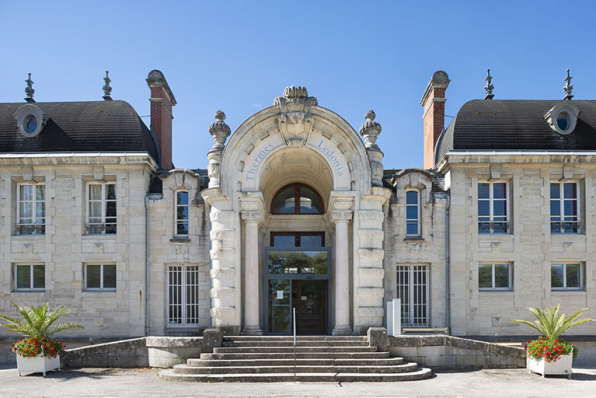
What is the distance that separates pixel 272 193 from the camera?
2230 cm

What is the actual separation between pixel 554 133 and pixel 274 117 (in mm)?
10587

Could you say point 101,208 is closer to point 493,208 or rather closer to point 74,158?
point 74,158

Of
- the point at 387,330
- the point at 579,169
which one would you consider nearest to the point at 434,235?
the point at 387,330

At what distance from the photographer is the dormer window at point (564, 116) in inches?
805

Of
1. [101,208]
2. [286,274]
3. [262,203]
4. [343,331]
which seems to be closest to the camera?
[343,331]

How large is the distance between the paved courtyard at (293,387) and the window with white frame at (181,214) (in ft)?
20.2

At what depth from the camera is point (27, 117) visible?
20734 mm

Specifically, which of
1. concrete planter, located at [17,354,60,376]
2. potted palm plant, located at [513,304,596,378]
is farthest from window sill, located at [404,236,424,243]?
concrete planter, located at [17,354,60,376]

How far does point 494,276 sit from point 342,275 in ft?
20.0

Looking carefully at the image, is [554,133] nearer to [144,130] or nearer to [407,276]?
[407,276]

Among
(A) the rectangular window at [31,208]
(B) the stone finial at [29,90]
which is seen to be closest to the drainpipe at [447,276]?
(A) the rectangular window at [31,208]

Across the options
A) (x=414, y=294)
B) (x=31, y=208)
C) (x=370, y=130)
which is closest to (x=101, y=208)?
(x=31, y=208)

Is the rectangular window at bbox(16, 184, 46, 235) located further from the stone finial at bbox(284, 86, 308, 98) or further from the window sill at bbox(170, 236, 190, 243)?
the stone finial at bbox(284, 86, 308, 98)

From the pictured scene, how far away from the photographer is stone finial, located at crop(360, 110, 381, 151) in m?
18.5
